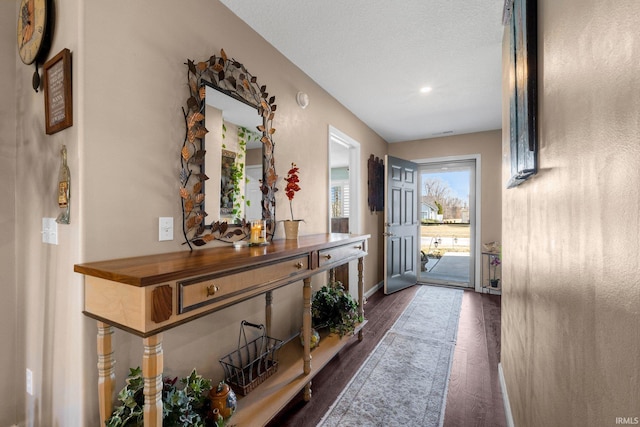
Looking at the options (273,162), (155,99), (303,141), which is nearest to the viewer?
(155,99)

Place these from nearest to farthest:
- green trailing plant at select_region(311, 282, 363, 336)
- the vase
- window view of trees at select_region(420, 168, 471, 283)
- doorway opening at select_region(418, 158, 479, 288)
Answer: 1. the vase
2. green trailing plant at select_region(311, 282, 363, 336)
3. doorway opening at select_region(418, 158, 479, 288)
4. window view of trees at select_region(420, 168, 471, 283)

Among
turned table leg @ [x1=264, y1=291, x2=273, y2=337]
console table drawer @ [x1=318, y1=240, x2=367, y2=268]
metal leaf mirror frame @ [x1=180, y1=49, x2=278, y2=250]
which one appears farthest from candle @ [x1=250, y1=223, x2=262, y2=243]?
turned table leg @ [x1=264, y1=291, x2=273, y2=337]

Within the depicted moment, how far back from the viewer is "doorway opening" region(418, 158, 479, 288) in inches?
188

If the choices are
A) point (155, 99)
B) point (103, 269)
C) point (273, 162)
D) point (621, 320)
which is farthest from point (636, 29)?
point (273, 162)

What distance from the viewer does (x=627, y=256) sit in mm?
454

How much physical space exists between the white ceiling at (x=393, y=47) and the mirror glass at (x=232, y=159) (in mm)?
665

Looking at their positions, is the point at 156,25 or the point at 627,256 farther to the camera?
the point at 156,25

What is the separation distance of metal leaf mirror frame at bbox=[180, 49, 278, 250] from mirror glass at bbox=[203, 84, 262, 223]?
0.16 feet

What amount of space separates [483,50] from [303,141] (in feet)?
5.40

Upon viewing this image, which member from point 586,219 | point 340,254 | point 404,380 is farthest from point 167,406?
point 404,380

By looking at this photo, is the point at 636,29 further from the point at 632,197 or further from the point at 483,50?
the point at 483,50

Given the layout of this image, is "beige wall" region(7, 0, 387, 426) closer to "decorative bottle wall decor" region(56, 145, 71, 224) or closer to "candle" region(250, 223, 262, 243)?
"decorative bottle wall decor" region(56, 145, 71, 224)

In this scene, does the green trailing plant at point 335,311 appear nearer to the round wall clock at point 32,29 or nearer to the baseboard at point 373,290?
the baseboard at point 373,290

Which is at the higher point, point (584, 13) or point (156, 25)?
point (156, 25)
